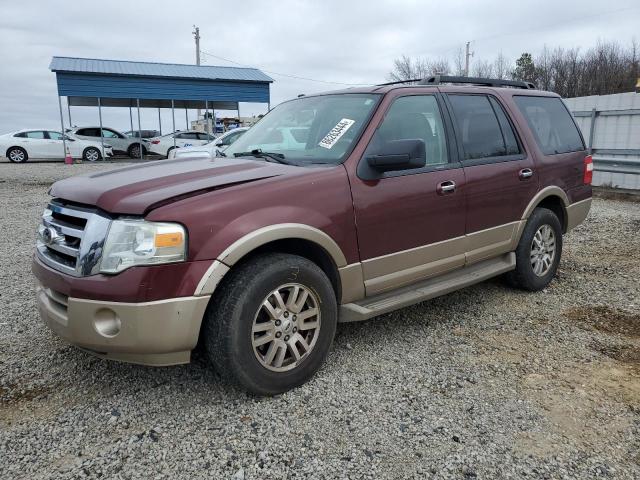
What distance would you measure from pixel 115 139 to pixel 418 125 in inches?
933

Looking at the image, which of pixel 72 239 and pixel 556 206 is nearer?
pixel 72 239

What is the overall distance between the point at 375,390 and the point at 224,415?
3.03 feet

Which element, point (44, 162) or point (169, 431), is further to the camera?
point (44, 162)

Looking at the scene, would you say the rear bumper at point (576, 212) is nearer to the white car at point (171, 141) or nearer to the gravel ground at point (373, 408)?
the gravel ground at point (373, 408)

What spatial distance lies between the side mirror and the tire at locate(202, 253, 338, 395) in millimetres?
787

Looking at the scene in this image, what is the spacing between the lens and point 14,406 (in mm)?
3000

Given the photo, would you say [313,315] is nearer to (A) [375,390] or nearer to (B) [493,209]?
(A) [375,390]

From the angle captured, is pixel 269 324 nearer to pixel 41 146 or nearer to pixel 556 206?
pixel 556 206

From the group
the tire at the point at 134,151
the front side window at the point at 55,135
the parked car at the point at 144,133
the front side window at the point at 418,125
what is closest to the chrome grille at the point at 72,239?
the front side window at the point at 418,125

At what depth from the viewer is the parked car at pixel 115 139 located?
929 inches

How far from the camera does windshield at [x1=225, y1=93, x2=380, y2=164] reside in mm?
3586

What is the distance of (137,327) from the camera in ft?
8.68

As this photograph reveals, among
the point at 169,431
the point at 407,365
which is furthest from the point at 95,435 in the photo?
the point at 407,365

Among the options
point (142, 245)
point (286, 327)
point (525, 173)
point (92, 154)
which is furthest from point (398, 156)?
point (92, 154)
